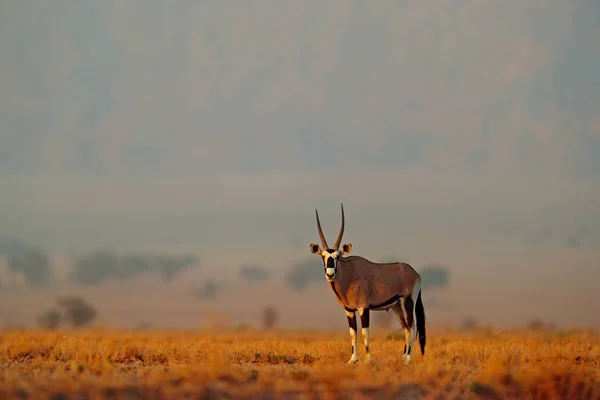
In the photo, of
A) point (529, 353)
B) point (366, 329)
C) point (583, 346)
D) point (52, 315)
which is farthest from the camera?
point (52, 315)

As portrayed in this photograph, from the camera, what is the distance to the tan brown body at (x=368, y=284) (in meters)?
20.0

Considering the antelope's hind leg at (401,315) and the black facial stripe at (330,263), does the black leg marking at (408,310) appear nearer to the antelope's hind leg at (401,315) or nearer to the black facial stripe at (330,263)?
the antelope's hind leg at (401,315)

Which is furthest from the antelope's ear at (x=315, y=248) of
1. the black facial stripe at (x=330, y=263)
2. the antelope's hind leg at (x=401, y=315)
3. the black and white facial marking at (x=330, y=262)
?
the antelope's hind leg at (x=401, y=315)

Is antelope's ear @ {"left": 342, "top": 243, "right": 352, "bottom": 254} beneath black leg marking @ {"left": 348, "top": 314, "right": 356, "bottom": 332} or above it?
above

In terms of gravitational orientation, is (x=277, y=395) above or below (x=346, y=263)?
below

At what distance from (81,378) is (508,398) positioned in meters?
7.29

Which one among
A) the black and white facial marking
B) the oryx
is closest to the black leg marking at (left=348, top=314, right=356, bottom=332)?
the oryx

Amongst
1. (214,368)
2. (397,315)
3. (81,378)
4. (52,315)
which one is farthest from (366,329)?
(52,315)

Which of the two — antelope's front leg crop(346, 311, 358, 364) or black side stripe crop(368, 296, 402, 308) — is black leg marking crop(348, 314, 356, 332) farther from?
black side stripe crop(368, 296, 402, 308)

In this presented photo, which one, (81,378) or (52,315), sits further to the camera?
(52,315)

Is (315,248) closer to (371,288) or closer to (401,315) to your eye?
(371,288)

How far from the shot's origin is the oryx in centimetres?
1992

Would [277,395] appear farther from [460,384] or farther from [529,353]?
[529,353]

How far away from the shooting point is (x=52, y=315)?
5844 cm
